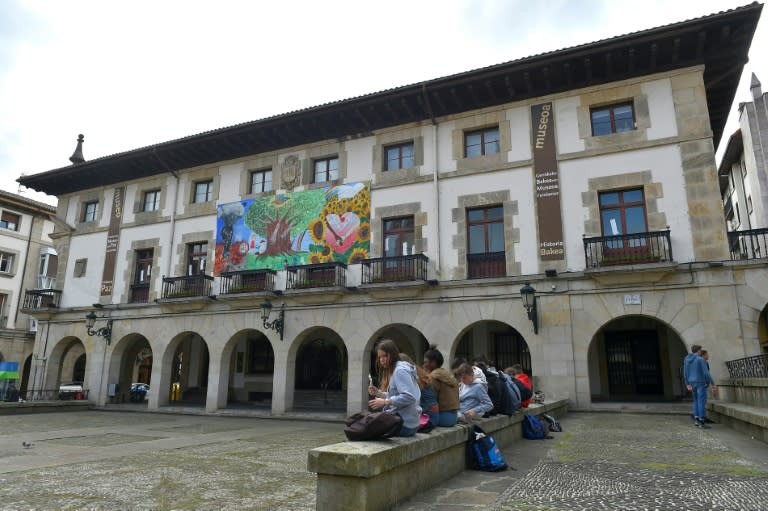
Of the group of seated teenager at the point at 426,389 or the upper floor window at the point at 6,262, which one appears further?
the upper floor window at the point at 6,262

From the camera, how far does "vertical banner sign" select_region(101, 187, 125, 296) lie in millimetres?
22917

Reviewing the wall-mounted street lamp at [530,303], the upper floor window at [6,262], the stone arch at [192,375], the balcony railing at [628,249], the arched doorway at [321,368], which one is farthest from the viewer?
the upper floor window at [6,262]

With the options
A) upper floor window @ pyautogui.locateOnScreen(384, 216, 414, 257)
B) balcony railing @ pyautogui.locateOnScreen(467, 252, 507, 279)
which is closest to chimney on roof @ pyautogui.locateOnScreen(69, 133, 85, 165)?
upper floor window @ pyautogui.locateOnScreen(384, 216, 414, 257)

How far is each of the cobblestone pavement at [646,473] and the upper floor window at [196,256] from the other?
15519mm

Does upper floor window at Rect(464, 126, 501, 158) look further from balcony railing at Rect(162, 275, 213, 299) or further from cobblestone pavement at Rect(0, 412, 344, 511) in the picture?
balcony railing at Rect(162, 275, 213, 299)

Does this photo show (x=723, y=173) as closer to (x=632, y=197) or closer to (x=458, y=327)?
(x=632, y=197)

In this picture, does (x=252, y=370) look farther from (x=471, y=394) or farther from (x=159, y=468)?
(x=471, y=394)

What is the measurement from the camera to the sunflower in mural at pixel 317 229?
61.3ft

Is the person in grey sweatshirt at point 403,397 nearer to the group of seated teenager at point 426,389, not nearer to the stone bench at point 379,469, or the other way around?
the group of seated teenager at point 426,389

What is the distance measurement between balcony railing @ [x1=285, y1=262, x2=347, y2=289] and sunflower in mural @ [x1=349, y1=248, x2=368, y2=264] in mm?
326

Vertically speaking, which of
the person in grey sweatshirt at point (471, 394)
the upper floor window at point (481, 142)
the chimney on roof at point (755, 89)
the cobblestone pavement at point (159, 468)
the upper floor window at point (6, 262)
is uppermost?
the chimney on roof at point (755, 89)

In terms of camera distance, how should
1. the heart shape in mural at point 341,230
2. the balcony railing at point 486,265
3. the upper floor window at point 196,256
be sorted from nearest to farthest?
the balcony railing at point 486,265 → the heart shape in mural at point 341,230 → the upper floor window at point 196,256

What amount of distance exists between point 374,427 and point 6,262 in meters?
38.1

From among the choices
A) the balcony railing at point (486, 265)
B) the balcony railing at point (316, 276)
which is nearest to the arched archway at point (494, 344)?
the balcony railing at point (486, 265)
